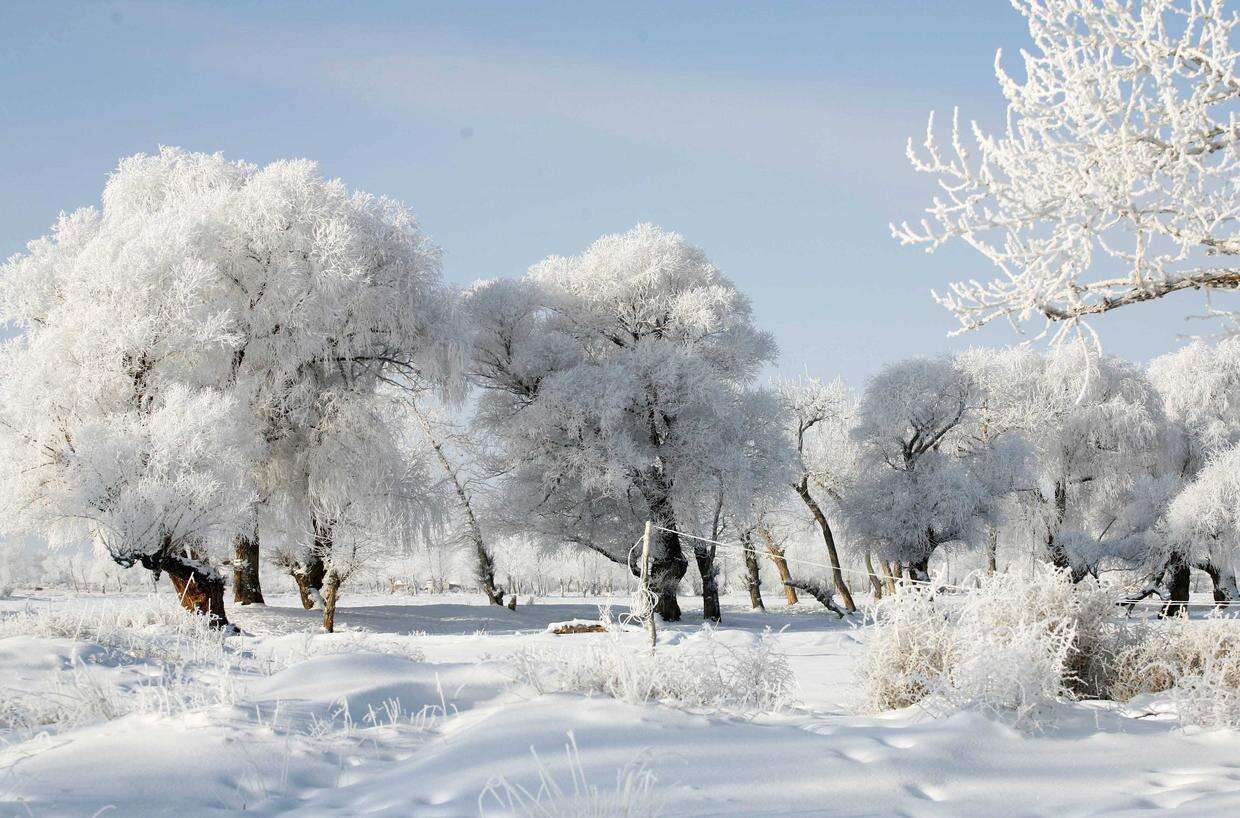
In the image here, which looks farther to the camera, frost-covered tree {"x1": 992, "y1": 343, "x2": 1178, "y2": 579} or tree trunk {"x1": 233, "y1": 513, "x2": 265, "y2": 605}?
frost-covered tree {"x1": 992, "y1": 343, "x2": 1178, "y2": 579}

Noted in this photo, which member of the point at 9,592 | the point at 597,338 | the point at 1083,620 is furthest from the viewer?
the point at 9,592

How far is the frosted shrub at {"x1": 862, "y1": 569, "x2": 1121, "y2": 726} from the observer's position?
5358 mm

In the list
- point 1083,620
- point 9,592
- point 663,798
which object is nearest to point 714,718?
point 663,798

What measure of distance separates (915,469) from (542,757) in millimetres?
25639

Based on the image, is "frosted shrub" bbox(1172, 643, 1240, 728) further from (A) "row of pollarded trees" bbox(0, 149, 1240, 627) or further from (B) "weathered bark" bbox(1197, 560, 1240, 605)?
(B) "weathered bark" bbox(1197, 560, 1240, 605)

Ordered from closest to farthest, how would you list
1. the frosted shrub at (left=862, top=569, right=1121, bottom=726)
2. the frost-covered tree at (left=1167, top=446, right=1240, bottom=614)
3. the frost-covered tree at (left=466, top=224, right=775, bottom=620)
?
the frosted shrub at (left=862, top=569, right=1121, bottom=726) < the frost-covered tree at (left=466, top=224, right=775, bottom=620) < the frost-covered tree at (left=1167, top=446, right=1240, bottom=614)

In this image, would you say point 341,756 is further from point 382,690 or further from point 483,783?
point 382,690

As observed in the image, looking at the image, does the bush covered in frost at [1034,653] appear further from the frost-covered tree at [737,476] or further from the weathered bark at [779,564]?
the weathered bark at [779,564]

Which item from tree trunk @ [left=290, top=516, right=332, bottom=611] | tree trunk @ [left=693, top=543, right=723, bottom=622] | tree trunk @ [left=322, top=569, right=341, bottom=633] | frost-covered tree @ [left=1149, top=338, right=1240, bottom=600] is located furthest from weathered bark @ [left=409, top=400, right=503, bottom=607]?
frost-covered tree @ [left=1149, top=338, right=1240, bottom=600]

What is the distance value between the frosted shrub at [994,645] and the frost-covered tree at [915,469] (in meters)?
20.6

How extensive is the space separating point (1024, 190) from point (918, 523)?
22.3m

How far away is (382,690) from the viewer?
6.18m

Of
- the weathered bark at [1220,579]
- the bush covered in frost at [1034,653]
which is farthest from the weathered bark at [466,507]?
the weathered bark at [1220,579]

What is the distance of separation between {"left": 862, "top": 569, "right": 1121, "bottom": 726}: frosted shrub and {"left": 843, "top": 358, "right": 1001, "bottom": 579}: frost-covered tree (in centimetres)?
2060
